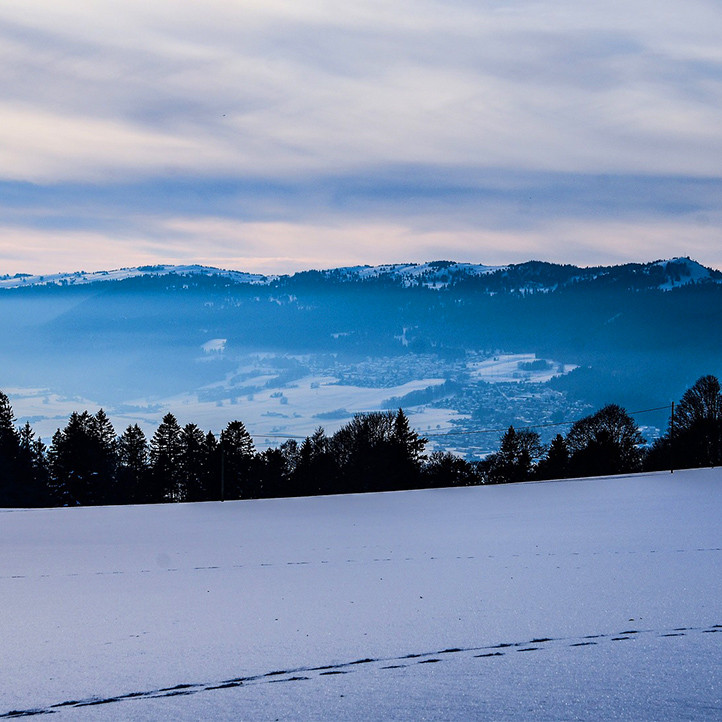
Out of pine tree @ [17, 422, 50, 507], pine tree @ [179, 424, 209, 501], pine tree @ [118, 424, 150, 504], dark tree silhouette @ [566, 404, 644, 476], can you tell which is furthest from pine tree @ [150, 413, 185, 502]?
dark tree silhouette @ [566, 404, 644, 476]

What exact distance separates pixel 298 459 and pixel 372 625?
285 feet

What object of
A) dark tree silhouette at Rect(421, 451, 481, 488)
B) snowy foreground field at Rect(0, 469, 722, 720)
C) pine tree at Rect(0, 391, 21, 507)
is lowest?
dark tree silhouette at Rect(421, 451, 481, 488)

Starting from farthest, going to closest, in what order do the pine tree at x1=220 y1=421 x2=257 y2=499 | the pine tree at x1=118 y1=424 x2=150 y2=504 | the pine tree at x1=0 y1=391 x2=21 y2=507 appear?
the pine tree at x1=118 y1=424 x2=150 y2=504, the pine tree at x1=220 y1=421 x2=257 y2=499, the pine tree at x1=0 y1=391 x2=21 y2=507

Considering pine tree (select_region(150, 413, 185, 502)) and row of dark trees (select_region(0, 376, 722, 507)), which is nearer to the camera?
row of dark trees (select_region(0, 376, 722, 507))

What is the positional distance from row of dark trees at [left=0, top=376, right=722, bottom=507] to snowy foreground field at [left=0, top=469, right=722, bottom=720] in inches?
2323

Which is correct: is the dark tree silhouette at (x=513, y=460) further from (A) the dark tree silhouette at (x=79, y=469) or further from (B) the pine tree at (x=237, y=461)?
(A) the dark tree silhouette at (x=79, y=469)

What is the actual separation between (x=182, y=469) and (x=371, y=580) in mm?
80151

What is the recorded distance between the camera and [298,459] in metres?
95.1

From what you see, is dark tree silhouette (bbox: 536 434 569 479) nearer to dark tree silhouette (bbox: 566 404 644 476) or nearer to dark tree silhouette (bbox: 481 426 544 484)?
dark tree silhouette (bbox: 566 404 644 476)

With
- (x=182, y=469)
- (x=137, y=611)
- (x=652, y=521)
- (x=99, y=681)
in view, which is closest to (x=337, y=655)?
(x=99, y=681)

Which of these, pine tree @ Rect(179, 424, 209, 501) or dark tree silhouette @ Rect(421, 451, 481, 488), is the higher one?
pine tree @ Rect(179, 424, 209, 501)

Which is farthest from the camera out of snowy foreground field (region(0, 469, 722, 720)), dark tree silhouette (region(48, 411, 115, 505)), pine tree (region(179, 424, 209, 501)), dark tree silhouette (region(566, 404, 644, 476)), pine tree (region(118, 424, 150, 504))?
pine tree (region(179, 424, 209, 501))

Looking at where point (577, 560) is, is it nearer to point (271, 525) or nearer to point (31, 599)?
point (31, 599)

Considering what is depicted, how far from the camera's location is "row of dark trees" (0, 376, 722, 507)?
77.9m
